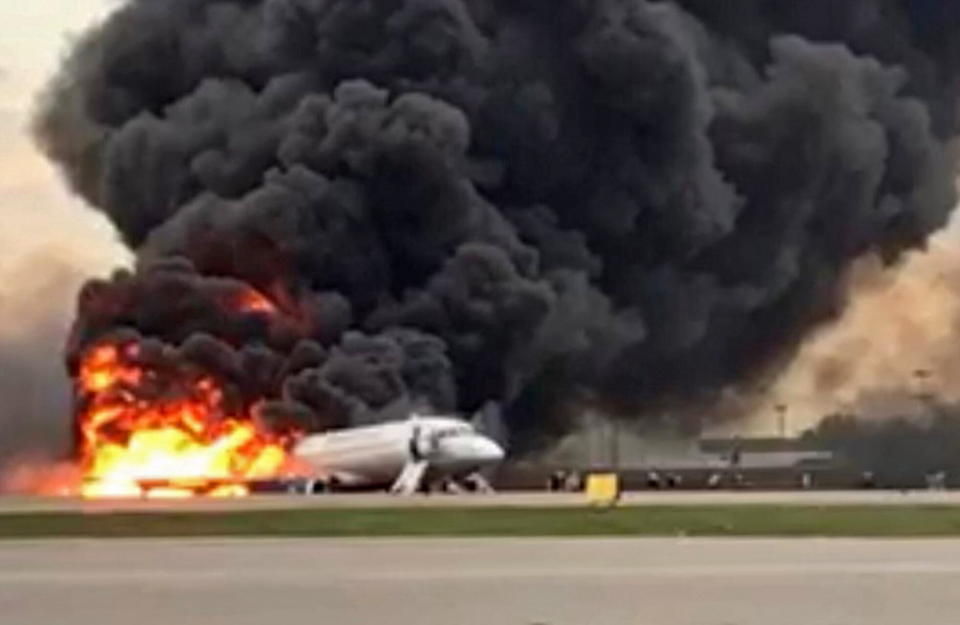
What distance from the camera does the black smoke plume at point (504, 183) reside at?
84312 millimetres

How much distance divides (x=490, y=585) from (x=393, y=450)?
174 ft

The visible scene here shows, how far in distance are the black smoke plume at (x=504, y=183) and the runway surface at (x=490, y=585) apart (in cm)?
5174

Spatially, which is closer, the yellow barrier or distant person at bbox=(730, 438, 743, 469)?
the yellow barrier

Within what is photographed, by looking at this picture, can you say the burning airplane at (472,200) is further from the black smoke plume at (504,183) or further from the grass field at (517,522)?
the grass field at (517,522)

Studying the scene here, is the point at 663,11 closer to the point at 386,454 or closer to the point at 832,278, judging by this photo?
the point at 832,278

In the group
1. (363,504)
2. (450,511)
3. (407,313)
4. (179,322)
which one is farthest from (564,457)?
(450,511)

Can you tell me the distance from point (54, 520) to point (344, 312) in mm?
39490

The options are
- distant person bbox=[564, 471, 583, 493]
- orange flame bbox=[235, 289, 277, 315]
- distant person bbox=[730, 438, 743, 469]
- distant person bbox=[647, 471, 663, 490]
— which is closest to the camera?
Result: distant person bbox=[564, 471, 583, 493]

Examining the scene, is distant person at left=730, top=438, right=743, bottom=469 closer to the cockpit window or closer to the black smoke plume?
the black smoke plume

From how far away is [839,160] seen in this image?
97438 mm

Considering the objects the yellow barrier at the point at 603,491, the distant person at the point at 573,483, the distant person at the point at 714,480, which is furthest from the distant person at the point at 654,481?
the yellow barrier at the point at 603,491

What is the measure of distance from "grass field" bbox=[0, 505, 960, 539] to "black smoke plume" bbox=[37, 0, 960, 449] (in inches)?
1311

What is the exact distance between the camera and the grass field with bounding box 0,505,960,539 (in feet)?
121

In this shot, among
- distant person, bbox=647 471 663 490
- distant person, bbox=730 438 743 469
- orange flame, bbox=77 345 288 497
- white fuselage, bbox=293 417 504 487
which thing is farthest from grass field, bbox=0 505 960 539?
distant person, bbox=730 438 743 469
